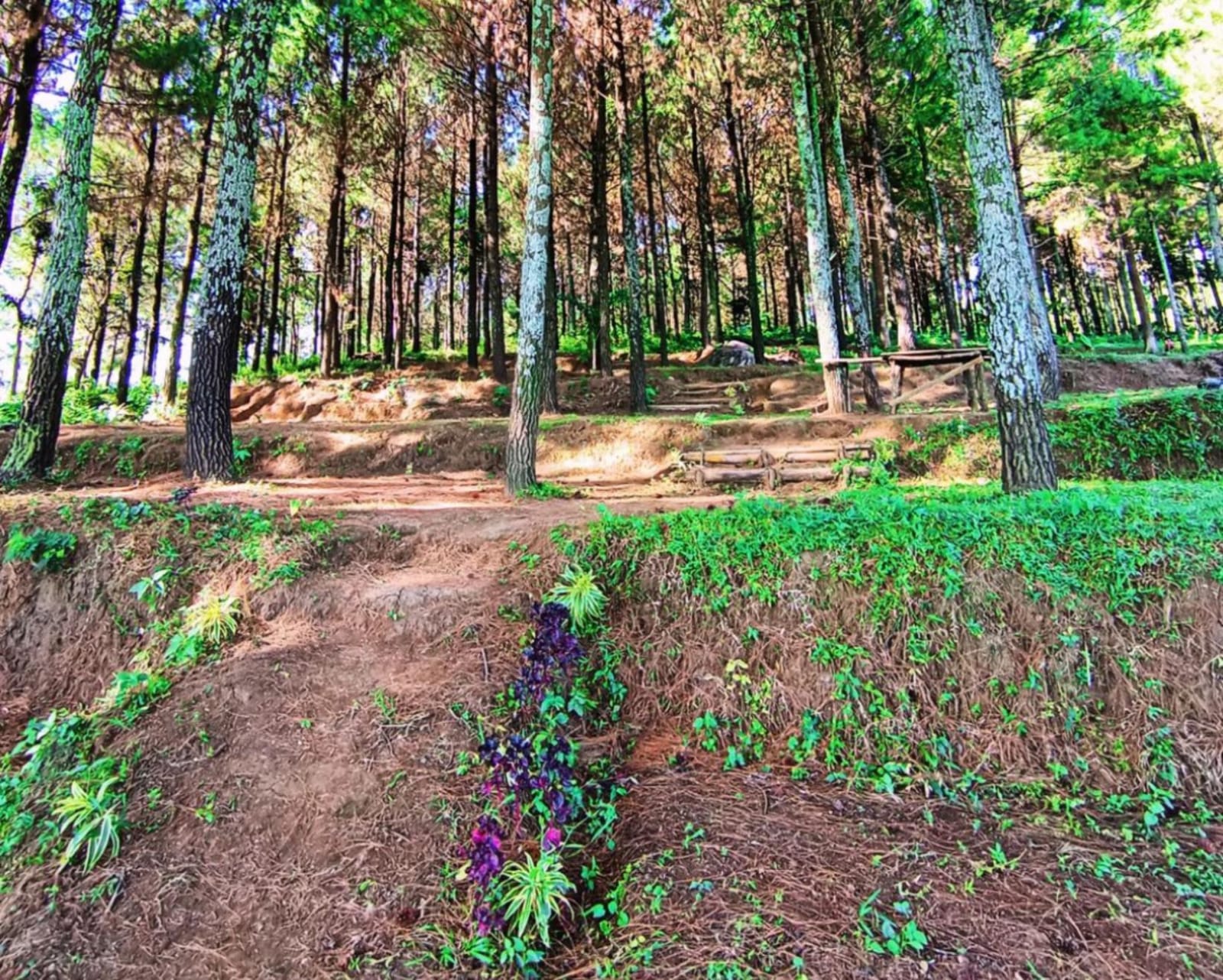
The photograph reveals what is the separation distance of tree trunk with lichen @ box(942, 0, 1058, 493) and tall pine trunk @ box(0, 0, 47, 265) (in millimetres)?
12509

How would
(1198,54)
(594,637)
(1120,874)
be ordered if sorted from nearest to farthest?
1. (1120,874)
2. (594,637)
3. (1198,54)

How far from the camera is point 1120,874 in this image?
2.81 m

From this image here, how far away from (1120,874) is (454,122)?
77.9 ft

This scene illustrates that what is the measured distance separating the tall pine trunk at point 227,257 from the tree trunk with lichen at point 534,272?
11.8 feet

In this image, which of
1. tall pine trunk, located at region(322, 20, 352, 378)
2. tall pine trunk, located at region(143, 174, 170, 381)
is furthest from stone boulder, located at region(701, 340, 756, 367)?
tall pine trunk, located at region(143, 174, 170, 381)

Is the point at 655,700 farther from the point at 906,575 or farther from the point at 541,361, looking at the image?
the point at 541,361

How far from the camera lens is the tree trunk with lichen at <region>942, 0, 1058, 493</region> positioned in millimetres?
5484

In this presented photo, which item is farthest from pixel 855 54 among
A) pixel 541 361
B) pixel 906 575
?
pixel 906 575

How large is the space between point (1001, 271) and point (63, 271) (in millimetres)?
11084

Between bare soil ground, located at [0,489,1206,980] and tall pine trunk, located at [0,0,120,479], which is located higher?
tall pine trunk, located at [0,0,120,479]

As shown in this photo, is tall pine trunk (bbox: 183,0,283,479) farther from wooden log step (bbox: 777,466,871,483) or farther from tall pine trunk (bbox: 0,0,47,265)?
wooden log step (bbox: 777,466,871,483)

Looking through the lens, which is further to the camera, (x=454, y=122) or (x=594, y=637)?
(x=454, y=122)

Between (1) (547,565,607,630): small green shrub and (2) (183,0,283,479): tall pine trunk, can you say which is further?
(2) (183,0,283,479): tall pine trunk

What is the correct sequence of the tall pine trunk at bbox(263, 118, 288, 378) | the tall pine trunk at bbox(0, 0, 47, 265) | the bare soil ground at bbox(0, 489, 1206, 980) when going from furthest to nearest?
1. the tall pine trunk at bbox(263, 118, 288, 378)
2. the tall pine trunk at bbox(0, 0, 47, 265)
3. the bare soil ground at bbox(0, 489, 1206, 980)
